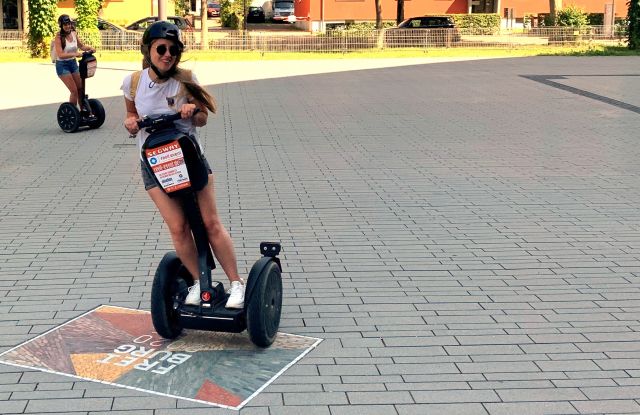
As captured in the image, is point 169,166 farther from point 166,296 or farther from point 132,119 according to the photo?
point 166,296

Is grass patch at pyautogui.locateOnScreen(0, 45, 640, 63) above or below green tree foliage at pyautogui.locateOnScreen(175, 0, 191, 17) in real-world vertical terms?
below

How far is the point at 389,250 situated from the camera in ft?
22.7

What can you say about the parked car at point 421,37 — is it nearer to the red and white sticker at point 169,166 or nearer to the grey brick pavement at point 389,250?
the grey brick pavement at point 389,250

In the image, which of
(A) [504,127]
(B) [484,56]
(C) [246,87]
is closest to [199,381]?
(A) [504,127]

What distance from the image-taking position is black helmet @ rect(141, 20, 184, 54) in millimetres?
4715

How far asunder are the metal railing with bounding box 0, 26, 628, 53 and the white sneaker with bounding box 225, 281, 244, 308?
27.1 meters

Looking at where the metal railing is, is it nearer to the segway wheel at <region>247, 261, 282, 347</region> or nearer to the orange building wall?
the orange building wall

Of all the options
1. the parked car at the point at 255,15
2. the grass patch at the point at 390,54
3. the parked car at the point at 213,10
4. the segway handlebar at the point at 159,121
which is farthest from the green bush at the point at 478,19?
the segway handlebar at the point at 159,121

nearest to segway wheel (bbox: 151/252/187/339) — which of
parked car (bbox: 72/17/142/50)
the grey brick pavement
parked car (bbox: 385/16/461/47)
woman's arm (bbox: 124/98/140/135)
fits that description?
the grey brick pavement

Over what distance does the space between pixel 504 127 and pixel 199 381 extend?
9.96 meters

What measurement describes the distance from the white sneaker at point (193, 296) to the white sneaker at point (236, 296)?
0.18 metres

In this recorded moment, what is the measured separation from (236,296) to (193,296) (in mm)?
245

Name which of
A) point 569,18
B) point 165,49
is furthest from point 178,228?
point 569,18

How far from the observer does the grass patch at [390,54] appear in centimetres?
2983
